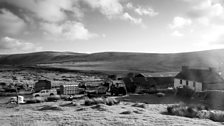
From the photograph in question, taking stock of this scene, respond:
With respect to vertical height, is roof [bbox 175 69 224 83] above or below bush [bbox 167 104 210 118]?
above

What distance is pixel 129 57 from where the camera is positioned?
171 meters

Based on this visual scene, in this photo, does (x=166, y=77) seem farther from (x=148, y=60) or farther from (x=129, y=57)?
(x=129, y=57)

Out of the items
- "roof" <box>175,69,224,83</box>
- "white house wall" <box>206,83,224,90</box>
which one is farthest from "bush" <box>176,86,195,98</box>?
"white house wall" <box>206,83,224,90</box>

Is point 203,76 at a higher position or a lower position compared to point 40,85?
higher

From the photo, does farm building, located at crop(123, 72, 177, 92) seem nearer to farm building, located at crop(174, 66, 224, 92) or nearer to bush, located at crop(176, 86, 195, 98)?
farm building, located at crop(174, 66, 224, 92)

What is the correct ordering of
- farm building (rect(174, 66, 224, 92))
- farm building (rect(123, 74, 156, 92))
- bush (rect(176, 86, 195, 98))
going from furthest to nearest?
farm building (rect(123, 74, 156, 92)), farm building (rect(174, 66, 224, 92)), bush (rect(176, 86, 195, 98))

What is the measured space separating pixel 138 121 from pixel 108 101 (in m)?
8.46

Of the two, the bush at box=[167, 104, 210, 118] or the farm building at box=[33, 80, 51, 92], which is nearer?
the bush at box=[167, 104, 210, 118]

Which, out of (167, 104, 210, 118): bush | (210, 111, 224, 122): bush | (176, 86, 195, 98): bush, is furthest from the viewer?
(176, 86, 195, 98): bush

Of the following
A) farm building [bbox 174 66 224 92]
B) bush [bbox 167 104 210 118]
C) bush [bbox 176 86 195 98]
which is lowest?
bush [bbox 176 86 195 98]

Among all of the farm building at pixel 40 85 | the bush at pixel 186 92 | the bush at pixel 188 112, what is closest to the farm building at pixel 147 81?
the bush at pixel 186 92

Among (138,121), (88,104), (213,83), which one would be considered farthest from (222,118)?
(213,83)

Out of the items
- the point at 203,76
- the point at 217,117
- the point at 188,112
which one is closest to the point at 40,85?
the point at 203,76

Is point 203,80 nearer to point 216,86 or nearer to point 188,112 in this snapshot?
point 216,86
